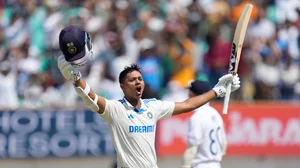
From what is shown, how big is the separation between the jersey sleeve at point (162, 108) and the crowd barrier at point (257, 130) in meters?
7.05

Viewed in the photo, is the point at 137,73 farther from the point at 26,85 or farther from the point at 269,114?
the point at 269,114

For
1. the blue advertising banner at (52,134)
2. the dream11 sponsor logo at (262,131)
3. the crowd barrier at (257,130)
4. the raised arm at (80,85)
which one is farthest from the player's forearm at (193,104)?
the dream11 sponsor logo at (262,131)

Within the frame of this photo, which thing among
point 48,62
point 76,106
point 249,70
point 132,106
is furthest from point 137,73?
point 249,70

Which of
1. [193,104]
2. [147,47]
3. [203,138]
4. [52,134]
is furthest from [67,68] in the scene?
[147,47]

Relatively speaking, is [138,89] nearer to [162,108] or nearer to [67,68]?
[162,108]

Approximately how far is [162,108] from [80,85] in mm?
1185

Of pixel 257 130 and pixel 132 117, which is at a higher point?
pixel 257 130

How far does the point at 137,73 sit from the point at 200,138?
7.07 feet

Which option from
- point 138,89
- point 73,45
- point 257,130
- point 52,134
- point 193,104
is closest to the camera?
point 73,45

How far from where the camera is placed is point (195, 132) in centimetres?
1001

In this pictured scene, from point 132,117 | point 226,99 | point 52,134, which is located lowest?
point 132,117

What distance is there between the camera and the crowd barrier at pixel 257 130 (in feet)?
50.9

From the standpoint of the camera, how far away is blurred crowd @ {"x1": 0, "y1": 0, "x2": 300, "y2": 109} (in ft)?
50.2

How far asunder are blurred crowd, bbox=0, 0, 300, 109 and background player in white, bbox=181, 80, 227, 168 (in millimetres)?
5092
